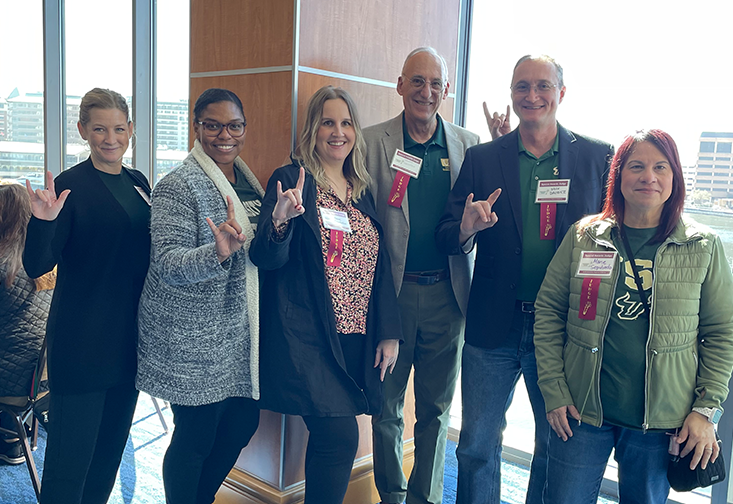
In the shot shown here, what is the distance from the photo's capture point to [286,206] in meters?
1.82

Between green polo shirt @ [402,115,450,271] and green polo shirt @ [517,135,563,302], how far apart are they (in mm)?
360

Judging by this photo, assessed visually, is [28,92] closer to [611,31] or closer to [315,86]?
[315,86]

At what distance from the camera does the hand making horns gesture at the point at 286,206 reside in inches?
70.8

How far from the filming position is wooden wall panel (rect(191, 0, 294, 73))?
2426mm

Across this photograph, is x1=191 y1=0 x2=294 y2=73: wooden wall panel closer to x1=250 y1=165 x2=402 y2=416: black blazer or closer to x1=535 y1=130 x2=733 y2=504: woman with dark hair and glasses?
x1=250 y1=165 x2=402 y2=416: black blazer

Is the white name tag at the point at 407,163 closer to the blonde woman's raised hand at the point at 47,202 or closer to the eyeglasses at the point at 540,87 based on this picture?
the eyeglasses at the point at 540,87

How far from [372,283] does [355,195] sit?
321 millimetres

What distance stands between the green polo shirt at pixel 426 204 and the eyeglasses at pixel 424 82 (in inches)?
7.9

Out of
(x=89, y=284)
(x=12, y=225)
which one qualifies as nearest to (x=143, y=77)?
(x=12, y=225)

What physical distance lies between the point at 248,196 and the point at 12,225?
1.20 m

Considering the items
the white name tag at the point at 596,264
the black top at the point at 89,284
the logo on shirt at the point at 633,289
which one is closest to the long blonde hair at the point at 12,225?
the black top at the point at 89,284

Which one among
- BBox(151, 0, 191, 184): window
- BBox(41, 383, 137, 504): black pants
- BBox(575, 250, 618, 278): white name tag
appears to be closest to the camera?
BBox(575, 250, 618, 278): white name tag

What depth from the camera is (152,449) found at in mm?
3389

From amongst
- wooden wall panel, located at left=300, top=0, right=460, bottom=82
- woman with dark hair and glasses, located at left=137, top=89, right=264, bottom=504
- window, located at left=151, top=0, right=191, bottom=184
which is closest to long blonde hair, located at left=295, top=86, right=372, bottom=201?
woman with dark hair and glasses, located at left=137, top=89, right=264, bottom=504
